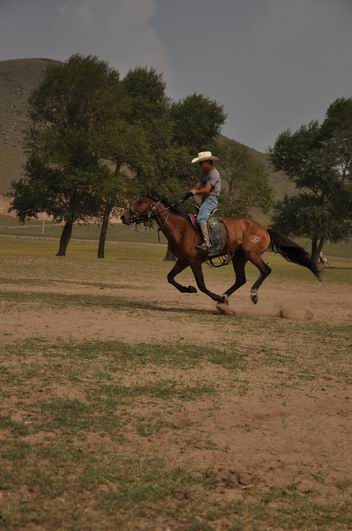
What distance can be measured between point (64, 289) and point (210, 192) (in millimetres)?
7137

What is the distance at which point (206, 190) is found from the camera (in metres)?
14.1

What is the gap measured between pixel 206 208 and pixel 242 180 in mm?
43295

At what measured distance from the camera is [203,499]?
4.26m

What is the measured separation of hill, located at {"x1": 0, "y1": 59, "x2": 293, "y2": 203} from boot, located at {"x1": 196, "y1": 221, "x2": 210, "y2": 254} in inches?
4045

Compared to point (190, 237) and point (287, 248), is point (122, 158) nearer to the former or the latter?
point (287, 248)

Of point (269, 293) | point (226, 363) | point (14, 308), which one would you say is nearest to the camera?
point (226, 363)

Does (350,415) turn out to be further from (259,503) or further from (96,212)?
(96,212)

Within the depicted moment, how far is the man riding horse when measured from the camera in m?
14.2

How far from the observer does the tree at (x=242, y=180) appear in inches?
2131

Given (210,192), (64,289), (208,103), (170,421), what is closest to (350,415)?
(170,421)

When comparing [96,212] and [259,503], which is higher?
[96,212]

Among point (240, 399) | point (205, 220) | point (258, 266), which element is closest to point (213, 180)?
point (205, 220)

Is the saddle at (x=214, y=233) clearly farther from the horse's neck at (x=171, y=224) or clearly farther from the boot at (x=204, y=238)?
the horse's neck at (x=171, y=224)

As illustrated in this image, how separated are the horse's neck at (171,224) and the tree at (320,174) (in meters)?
33.3
